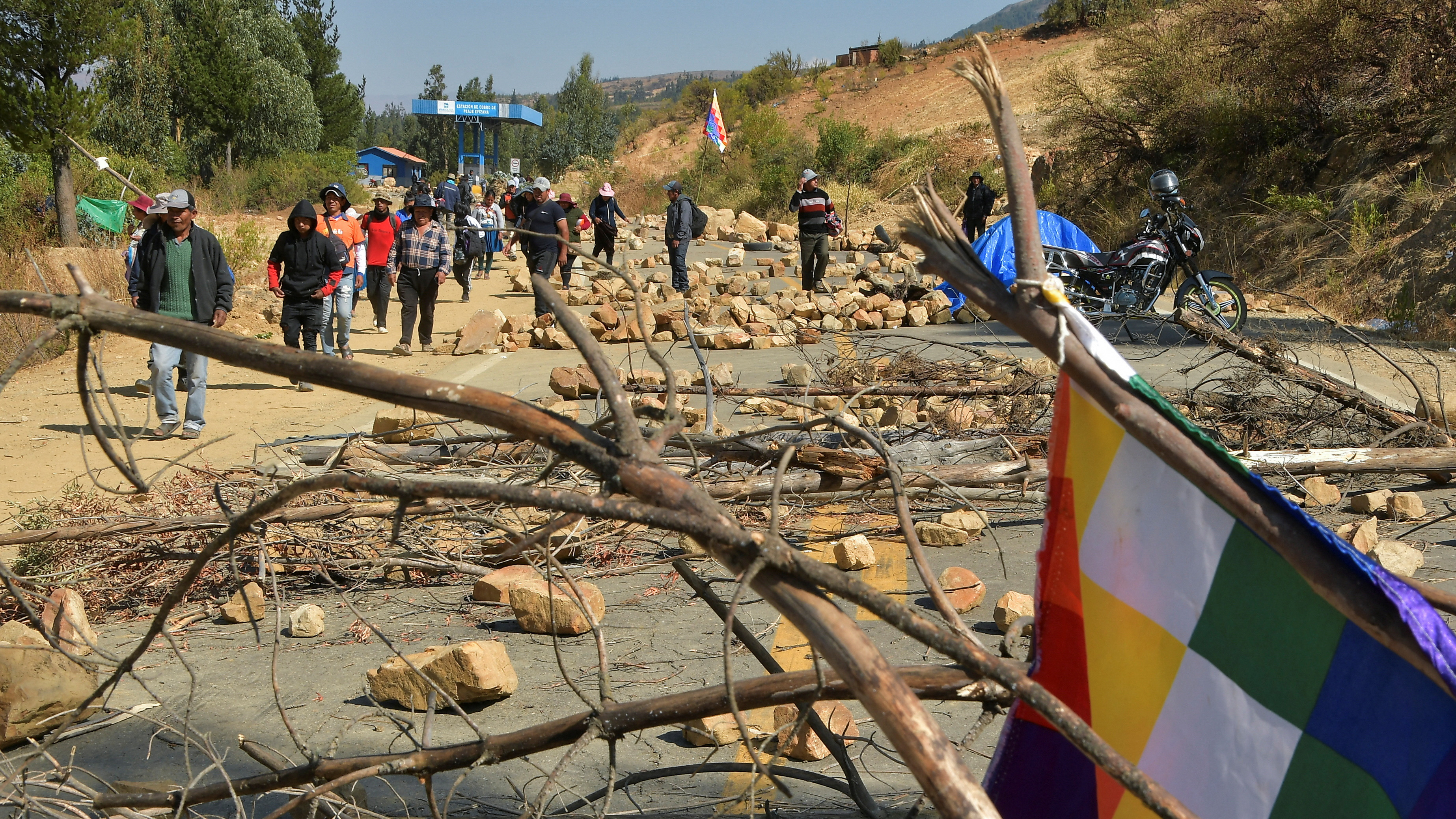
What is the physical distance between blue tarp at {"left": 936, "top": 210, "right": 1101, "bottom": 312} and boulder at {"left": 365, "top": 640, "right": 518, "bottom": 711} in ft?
30.8

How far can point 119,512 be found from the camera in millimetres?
5152

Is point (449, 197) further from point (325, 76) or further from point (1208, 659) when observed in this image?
point (325, 76)

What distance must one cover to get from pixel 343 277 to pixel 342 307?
0.36 m

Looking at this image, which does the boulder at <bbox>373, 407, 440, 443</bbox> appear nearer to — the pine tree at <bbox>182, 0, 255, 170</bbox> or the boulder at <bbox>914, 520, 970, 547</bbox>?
the boulder at <bbox>914, 520, 970, 547</bbox>

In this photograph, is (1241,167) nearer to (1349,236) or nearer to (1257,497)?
(1349,236)

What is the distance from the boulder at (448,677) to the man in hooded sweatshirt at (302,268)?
656 cm

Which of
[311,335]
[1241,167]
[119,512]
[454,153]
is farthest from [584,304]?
[454,153]

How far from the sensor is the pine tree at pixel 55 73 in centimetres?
1905


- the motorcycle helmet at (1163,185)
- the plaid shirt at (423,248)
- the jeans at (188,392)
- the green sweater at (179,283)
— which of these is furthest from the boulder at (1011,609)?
the motorcycle helmet at (1163,185)

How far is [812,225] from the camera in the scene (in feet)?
47.8

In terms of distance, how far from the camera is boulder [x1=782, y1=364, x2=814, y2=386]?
862 centimetres

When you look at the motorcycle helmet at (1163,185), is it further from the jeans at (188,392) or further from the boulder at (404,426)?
the jeans at (188,392)

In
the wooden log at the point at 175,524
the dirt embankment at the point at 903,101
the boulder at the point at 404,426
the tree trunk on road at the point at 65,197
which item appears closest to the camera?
the wooden log at the point at 175,524

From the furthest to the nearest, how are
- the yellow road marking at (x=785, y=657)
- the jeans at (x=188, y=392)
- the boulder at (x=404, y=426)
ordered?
the jeans at (x=188, y=392) → the boulder at (x=404, y=426) → the yellow road marking at (x=785, y=657)
